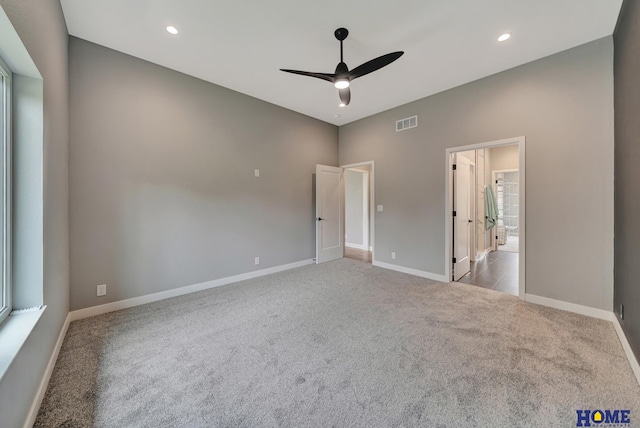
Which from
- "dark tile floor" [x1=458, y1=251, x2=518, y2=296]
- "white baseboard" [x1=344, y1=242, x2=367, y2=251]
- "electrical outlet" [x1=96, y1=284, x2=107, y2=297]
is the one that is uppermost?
"electrical outlet" [x1=96, y1=284, x2=107, y2=297]

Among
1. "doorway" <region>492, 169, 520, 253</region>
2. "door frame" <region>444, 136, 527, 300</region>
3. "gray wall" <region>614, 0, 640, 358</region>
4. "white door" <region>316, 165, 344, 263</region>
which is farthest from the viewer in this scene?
"doorway" <region>492, 169, 520, 253</region>

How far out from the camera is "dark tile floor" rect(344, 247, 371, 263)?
549 centimetres

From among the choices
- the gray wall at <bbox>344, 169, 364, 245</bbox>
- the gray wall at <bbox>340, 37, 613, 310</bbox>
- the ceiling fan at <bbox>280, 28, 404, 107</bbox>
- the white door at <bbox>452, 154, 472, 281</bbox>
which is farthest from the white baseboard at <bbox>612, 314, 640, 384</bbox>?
the gray wall at <bbox>344, 169, 364, 245</bbox>

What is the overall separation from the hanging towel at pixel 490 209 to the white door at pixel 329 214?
3.82 meters

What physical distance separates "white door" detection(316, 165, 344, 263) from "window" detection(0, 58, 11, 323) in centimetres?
393

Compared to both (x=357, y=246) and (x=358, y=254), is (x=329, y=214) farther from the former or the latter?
(x=357, y=246)

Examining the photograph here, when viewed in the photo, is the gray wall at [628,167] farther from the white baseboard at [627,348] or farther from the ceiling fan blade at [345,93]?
the ceiling fan blade at [345,93]

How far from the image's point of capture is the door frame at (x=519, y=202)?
10.2ft

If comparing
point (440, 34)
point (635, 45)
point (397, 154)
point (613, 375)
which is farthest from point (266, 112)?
point (613, 375)

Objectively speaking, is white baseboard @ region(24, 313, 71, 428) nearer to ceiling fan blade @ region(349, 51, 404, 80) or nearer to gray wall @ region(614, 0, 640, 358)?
ceiling fan blade @ region(349, 51, 404, 80)

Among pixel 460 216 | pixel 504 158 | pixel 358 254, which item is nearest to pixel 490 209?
pixel 504 158

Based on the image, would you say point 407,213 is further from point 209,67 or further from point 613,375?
point 209,67

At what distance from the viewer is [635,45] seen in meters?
1.91

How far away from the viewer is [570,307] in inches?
110
